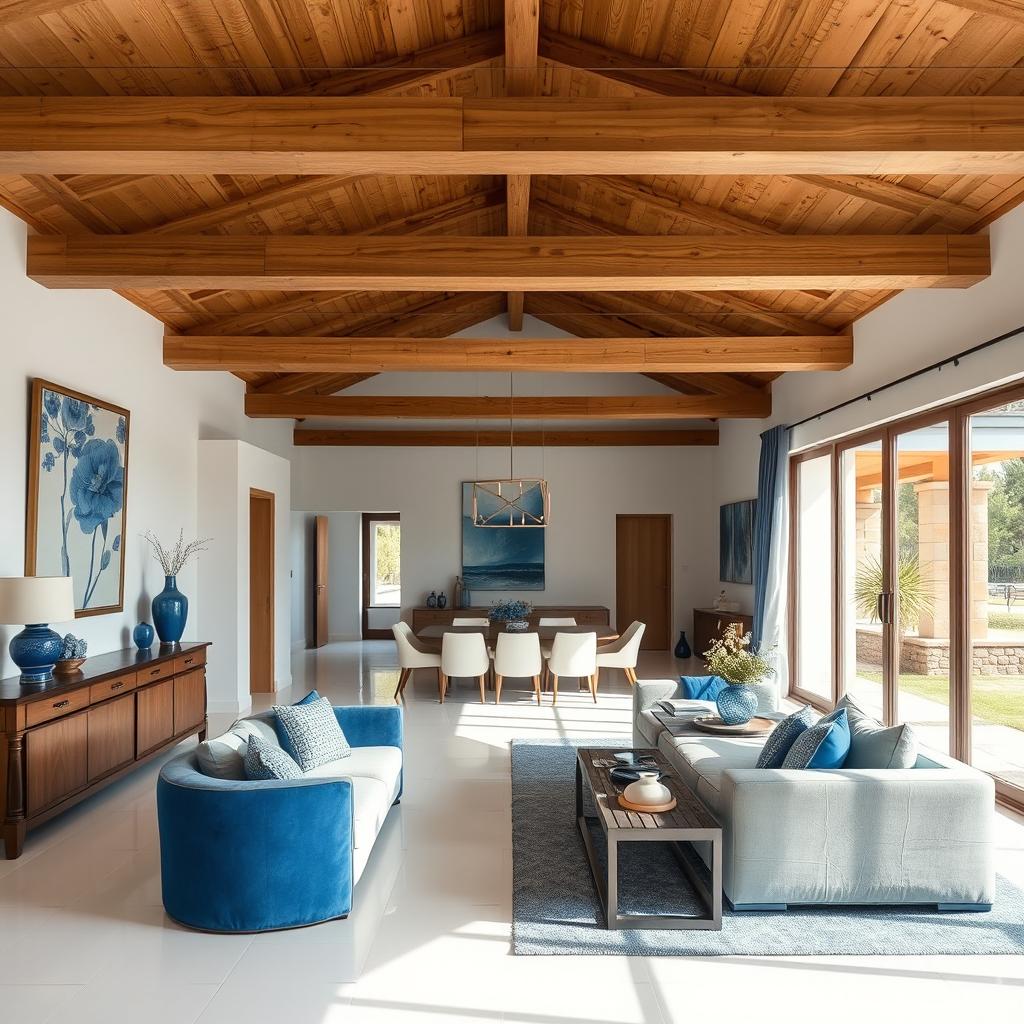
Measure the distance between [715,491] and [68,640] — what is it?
864 centimetres

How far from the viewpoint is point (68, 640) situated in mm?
4824

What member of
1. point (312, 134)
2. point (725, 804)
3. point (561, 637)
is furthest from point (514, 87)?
point (561, 637)

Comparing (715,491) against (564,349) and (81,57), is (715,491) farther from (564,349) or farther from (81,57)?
(81,57)

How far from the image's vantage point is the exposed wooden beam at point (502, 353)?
7102 mm

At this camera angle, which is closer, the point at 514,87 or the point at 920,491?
the point at 514,87

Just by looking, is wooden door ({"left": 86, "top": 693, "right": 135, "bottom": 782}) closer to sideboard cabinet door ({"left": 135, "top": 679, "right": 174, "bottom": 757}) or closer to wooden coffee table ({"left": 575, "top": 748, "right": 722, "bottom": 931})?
sideboard cabinet door ({"left": 135, "top": 679, "right": 174, "bottom": 757})

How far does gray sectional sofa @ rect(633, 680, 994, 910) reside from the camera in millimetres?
3412

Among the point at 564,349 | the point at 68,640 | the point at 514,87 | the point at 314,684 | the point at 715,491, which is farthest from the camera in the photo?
the point at 715,491

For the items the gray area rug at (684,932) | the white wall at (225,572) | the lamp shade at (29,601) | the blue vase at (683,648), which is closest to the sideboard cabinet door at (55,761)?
the lamp shade at (29,601)

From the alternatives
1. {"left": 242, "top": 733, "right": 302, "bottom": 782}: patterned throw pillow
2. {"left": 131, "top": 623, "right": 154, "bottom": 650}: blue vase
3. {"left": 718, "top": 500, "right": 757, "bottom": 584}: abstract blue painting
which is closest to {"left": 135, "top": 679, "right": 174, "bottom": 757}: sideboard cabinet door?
{"left": 131, "top": 623, "right": 154, "bottom": 650}: blue vase

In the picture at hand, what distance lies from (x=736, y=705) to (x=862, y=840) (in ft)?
5.23

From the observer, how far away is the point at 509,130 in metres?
3.66

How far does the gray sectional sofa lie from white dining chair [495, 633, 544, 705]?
15.2 ft

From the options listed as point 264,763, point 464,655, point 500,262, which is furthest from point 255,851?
point 464,655
